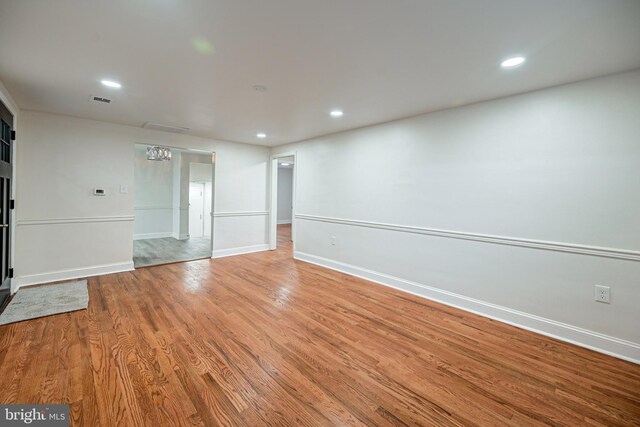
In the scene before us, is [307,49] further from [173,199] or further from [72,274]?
[173,199]

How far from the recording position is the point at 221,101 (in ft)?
10.5

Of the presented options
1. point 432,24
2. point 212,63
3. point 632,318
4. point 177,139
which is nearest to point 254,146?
point 177,139

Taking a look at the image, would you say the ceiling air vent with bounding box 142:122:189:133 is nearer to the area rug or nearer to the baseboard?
the area rug

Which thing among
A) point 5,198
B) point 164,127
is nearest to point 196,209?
point 164,127

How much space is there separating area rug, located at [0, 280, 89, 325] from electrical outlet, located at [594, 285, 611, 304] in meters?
5.13

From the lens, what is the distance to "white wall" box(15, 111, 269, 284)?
3.74 m

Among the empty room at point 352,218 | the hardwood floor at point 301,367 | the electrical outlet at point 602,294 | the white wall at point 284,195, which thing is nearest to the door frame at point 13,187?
the empty room at point 352,218

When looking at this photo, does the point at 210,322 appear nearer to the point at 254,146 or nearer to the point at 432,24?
the point at 432,24

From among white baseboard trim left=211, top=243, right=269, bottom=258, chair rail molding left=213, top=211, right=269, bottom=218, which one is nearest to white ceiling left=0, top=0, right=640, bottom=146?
chair rail molding left=213, top=211, right=269, bottom=218

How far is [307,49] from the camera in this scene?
2.04 m

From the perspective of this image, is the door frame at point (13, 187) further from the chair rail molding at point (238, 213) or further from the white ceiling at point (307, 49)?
the chair rail molding at point (238, 213)

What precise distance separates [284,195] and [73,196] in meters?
7.88

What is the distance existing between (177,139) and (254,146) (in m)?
1.57

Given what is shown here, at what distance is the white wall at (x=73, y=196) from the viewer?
3736 millimetres
